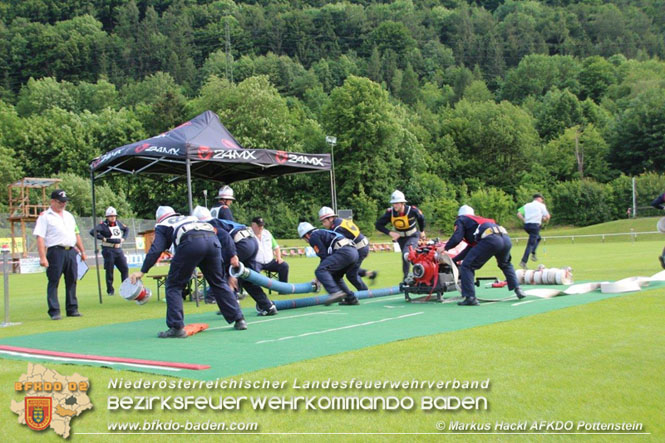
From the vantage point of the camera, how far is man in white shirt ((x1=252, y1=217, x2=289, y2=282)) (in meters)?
15.3

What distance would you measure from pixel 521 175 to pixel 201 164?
68.6 meters

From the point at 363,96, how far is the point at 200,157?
54.7m

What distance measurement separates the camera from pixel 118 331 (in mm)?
10469

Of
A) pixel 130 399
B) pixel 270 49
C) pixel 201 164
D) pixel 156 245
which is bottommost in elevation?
pixel 130 399

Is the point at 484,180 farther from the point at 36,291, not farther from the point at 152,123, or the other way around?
the point at 36,291

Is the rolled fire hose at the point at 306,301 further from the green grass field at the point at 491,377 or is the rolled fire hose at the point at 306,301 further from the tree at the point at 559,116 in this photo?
the tree at the point at 559,116

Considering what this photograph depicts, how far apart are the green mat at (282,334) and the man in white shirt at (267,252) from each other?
9.66 feet

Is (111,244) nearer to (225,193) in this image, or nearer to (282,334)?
(225,193)

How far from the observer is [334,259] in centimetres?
1270

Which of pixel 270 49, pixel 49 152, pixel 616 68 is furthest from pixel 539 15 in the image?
pixel 49 152

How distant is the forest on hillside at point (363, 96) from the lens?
64625 millimetres

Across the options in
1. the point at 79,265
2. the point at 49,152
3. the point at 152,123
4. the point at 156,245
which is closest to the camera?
the point at 156,245

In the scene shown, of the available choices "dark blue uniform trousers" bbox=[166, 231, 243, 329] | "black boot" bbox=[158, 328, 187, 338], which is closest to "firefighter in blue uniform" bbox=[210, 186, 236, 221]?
"dark blue uniform trousers" bbox=[166, 231, 243, 329]

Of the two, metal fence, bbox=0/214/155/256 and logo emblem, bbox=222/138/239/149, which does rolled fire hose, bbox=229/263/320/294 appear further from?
metal fence, bbox=0/214/155/256
